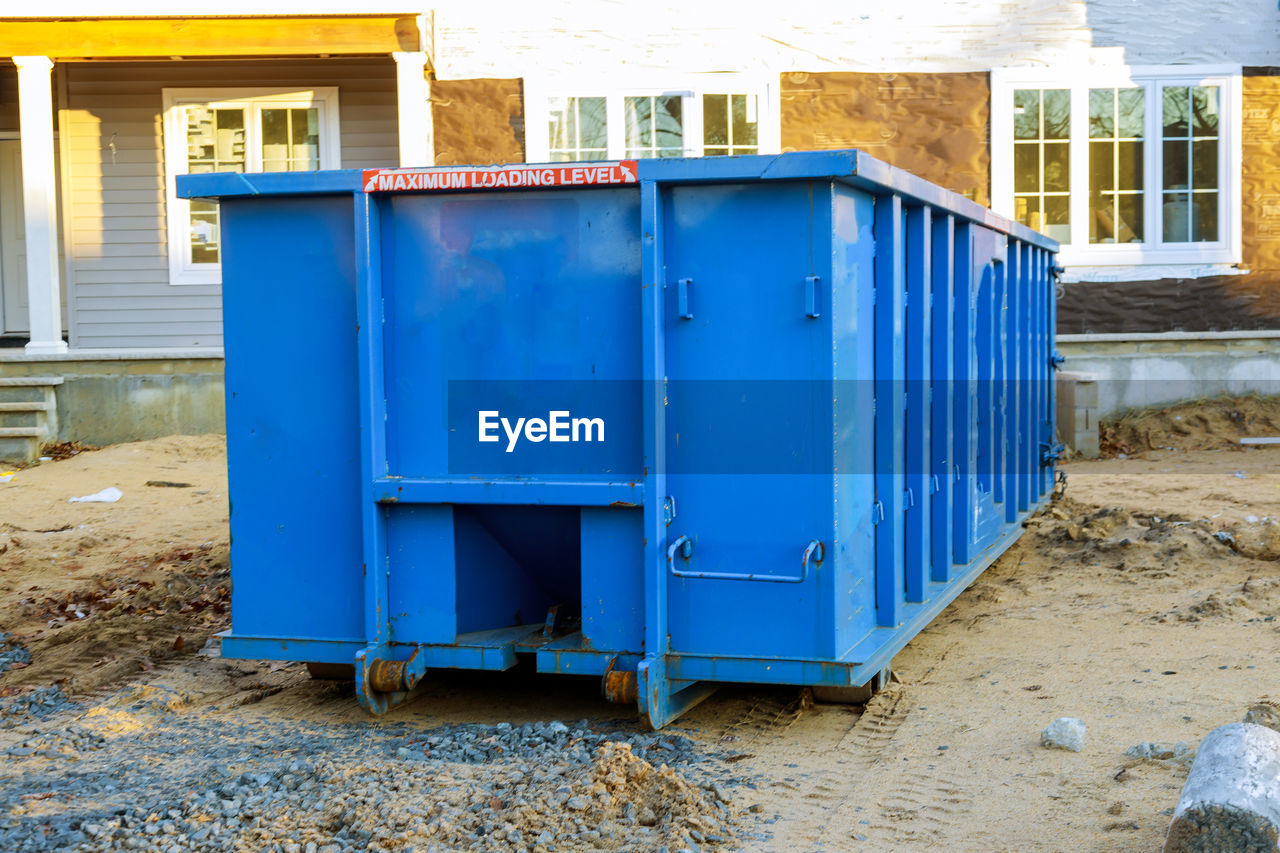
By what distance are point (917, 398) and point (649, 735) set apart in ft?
5.98

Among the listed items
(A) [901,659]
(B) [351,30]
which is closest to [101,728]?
(A) [901,659]

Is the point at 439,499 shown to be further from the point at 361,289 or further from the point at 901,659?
the point at 901,659

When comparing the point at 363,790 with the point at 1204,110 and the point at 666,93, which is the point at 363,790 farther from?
the point at 1204,110

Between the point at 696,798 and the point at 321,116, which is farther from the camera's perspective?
the point at 321,116

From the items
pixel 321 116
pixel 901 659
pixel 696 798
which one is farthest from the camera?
pixel 321 116

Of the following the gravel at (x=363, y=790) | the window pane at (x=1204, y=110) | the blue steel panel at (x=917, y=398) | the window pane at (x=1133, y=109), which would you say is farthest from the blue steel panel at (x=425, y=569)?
the window pane at (x=1204, y=110)

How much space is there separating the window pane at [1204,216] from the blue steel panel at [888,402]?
10.2 meters

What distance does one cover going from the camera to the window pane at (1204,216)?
45.4 feet

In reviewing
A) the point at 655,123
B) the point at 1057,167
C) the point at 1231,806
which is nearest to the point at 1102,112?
the point at 1057,167

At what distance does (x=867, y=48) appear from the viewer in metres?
13.7

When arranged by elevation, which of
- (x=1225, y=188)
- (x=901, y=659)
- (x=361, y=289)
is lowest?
(x=901, y=659)

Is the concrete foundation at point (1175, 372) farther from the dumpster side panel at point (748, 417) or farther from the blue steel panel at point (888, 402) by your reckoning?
the dumpster side panel at point (748, 417)

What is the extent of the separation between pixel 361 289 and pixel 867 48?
33.5 feet

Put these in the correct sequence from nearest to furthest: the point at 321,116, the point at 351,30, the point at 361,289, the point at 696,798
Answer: the point at 696,798 < the point at 361,289 < the point at 351,30 < the point at 321,116
